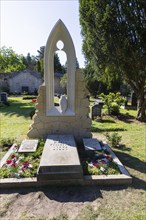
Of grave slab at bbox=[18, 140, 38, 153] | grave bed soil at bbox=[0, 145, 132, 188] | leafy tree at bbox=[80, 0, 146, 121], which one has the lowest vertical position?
grave bed soil at bbox=[0, 145, 132, 188]

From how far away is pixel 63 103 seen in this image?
16.8ft

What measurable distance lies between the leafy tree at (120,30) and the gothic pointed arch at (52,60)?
13.6 feet

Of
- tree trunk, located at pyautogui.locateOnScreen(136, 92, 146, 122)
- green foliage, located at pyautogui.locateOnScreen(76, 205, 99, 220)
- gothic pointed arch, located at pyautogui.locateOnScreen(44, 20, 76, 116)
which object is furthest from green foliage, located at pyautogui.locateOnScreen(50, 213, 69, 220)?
tree trunk, located at pyautogui.locateOnScreen(136, 92, 146, 122)

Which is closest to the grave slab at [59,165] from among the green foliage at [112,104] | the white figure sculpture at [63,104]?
the white figure sculpture at [63,104]

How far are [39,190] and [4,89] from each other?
3210cm

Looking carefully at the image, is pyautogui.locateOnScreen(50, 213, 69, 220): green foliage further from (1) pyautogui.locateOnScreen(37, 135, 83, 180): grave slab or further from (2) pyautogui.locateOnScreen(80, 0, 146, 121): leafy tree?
(2) pyautogui.locateOnScreen(80, 0, 146, 121): leafy tree

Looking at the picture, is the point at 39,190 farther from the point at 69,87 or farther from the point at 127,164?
the point at 69,87

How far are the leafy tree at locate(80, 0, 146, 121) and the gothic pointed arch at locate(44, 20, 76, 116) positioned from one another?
13.6 feet

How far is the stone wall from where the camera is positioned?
509 cm

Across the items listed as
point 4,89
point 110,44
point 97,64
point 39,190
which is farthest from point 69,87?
point 4,89

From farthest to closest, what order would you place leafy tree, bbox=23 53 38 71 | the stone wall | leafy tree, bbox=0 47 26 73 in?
leafy tree, bbox=23 53 38 71 < leafy tree, bbox=0 47 26 73 < the stone wall

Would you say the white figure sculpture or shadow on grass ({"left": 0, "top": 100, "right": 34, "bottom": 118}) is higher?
the white figure sculpture

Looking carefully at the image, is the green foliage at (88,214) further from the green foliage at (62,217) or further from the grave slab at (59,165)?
the grave slab at (59,165)

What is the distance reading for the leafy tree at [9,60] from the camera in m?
34.2
